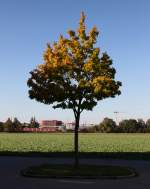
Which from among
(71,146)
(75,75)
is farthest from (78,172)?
(71,146)

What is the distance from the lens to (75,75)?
819 inches

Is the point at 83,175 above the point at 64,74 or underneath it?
underneath

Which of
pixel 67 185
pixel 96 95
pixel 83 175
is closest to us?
pixel 67 185

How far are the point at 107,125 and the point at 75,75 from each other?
15405 centimetres

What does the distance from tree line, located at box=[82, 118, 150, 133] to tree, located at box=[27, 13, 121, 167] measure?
140 m

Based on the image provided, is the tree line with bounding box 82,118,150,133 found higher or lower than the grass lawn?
higher

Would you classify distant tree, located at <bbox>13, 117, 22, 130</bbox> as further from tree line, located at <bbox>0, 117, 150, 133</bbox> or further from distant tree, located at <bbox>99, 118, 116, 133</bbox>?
distant tree, located at <bbox>99, 118, 116, 133</bbox>

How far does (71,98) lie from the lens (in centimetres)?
2052

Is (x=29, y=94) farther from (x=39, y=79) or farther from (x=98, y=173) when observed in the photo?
(x=98, y=173)

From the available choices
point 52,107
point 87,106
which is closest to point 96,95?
point 87,106

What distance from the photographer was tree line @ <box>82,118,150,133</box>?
164 metres

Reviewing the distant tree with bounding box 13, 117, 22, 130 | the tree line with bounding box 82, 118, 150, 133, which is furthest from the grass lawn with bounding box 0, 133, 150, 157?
the distant tree with bounding box 13, 117, 22, 130

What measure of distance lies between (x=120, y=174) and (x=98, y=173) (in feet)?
2.93

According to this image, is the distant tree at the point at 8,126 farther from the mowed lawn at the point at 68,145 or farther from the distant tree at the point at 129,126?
the mowed lawn at the point at 68,145
